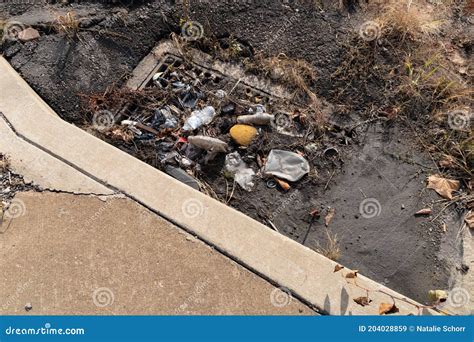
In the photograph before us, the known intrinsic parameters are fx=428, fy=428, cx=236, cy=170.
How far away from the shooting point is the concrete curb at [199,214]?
253cm

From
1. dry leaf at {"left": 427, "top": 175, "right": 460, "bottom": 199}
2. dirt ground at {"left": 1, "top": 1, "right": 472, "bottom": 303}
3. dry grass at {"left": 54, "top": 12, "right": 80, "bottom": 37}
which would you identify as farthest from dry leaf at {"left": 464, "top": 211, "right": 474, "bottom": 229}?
dry grass at {"left": 54, "top": 12, "right": 80, "bottom": 37}

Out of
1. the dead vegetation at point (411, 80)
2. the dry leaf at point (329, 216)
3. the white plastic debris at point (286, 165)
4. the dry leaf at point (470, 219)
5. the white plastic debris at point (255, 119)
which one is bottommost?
the dry leaf at point (329, 216)

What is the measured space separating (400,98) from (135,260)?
2.22 m

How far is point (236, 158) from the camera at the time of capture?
307 centimetres

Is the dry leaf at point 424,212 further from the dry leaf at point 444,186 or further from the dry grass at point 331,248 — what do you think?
the dry grass at point 331,248

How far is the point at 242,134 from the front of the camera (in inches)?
122

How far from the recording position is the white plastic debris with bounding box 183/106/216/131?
318cm

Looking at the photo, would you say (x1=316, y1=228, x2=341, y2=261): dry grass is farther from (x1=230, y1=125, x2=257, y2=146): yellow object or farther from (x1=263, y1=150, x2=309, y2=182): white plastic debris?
(x1=230, y1=125, x2=257, y2=146): yellow object

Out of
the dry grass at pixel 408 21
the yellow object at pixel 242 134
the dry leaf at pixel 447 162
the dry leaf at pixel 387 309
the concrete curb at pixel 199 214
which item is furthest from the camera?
the dry grass at pixel 408 21

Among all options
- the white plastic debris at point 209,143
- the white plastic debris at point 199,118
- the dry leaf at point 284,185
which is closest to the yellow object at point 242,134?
the white plastic debris at point 209,143

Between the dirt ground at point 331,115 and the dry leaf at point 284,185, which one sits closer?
the dirt ground at point 331,115

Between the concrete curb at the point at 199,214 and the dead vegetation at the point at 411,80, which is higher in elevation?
the dead vegetation at the point at 411,80

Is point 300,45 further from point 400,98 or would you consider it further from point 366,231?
point 366,231
